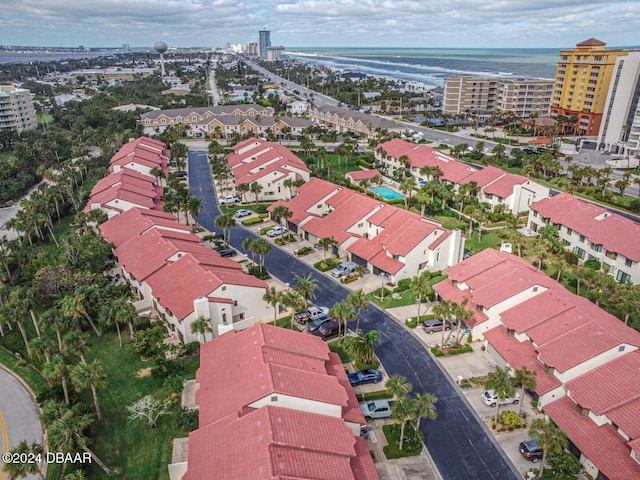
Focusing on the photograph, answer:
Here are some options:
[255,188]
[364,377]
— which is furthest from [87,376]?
[255,188]

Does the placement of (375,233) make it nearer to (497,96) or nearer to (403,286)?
(403,286)

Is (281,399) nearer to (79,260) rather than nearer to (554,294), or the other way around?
(554,294)

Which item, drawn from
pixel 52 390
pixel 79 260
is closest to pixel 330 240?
pixel 79 260

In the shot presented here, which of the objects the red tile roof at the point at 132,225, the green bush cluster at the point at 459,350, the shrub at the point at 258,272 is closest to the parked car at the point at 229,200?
the red tile roof at the point at 132,225

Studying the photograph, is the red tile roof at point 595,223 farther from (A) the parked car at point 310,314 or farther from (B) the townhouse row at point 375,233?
(A) the parked car at point 310,314

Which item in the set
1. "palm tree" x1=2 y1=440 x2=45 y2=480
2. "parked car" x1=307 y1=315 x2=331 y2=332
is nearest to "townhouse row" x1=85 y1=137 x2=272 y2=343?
"parked car" x1=307 y1=315 x2=331 y2=332

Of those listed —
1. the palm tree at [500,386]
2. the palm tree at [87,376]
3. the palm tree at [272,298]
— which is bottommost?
the palm tree at [272,298]
